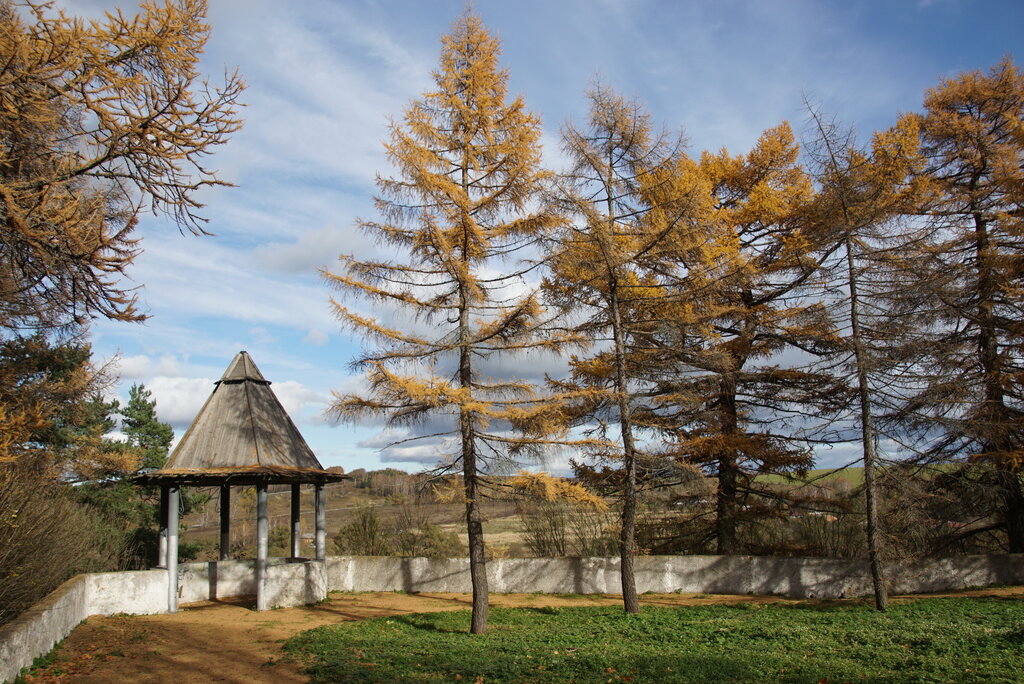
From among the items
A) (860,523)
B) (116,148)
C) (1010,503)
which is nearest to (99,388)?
(116,148)

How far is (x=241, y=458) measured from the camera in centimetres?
1482

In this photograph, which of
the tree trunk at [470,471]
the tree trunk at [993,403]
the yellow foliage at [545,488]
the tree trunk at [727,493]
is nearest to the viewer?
the yellow foliage at [545,488]

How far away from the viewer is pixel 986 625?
1059cm

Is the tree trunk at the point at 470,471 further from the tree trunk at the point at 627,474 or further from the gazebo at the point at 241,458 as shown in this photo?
the gazebo at the point at 241,458

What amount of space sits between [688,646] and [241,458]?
9691mm

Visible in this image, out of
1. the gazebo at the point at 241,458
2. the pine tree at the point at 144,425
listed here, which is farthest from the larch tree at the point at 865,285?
the pine tree at the point at 144,425

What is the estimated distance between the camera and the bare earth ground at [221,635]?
29.9 ft

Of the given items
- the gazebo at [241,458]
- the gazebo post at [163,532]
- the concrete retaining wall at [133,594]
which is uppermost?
the gazebo at [241,458]

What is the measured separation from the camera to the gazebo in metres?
14.4

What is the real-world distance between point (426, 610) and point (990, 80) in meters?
19.3

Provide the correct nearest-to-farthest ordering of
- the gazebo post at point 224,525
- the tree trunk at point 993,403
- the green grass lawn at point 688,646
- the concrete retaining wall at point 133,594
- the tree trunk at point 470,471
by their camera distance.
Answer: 1. the green grass lawn at point 688,646
2. the concrete retaining wall at point 133,594
3. the tree trunk at point 470,471
4. the tree trunk at point 993,403
5. the gazebo post at point 224,525

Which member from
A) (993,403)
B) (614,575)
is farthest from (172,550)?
(993,403)

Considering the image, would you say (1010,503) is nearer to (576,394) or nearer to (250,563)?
(576,394)

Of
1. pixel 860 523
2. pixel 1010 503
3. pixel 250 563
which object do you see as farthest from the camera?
pixel 860 523
